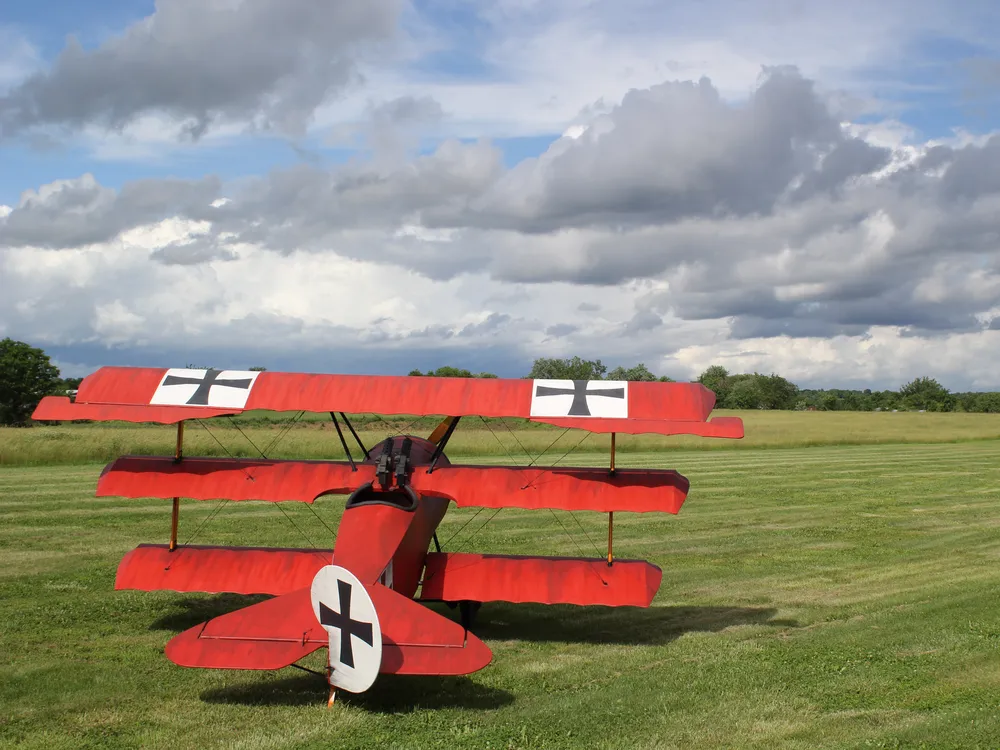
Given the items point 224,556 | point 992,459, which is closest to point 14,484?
point 224,556

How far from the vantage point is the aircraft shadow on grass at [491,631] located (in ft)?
21.1

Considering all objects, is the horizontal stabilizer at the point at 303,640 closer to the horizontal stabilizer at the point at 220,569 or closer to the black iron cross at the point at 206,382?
the horizontal stabilizer at the point at 220,569

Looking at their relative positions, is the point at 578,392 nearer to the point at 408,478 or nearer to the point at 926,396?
the point at 408,478

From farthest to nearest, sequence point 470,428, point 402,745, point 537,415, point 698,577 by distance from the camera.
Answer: point 470,428, point 698,577, point 537,415, point 402,745

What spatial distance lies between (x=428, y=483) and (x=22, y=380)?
4873cm

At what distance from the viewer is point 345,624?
18.9 feet

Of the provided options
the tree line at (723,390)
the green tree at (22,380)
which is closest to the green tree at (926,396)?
the tree line at (723,390)

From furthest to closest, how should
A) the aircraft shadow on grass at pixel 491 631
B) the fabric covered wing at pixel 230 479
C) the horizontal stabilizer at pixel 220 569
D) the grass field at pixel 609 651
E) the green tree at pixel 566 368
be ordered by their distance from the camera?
the green tree at pixel 566 368 → the fabric covered wing at pixel 230 479 → the horizontal stabilizer at pixel 220 569 → the aircraft shadow on grass at pixel 491 631 → the grass field at pixel 609 651

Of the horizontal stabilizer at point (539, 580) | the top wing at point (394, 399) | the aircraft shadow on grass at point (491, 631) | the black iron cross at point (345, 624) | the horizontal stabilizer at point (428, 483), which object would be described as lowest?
the aircraft shadow on grass at point (491, 631)

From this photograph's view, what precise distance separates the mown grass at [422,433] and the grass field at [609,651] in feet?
9.37

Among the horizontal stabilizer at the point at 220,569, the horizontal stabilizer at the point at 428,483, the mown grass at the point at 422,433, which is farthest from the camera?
the mown grass at the point at 422,433

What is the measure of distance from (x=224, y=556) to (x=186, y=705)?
228cm

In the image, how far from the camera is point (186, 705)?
6301 millimetres

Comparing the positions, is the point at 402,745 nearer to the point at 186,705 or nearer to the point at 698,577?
the point at 186,705
